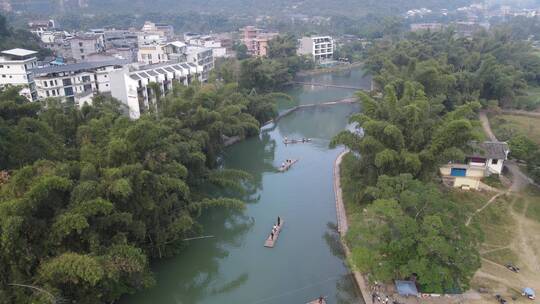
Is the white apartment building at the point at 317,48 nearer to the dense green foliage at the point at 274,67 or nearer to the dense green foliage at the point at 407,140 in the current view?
the dense green foliage at the point at 274,67

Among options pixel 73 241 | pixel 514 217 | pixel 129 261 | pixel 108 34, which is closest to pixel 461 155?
pixel 514 217

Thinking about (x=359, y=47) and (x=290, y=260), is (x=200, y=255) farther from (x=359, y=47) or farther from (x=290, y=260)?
(x=359, y=47)

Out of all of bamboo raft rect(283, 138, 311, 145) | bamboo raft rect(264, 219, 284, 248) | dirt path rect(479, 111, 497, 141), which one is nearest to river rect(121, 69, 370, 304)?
bamboo raft rect(264, 219, 284, 248)

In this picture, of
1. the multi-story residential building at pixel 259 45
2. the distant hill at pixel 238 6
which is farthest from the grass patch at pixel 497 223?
the distant hill at pixel 238 6

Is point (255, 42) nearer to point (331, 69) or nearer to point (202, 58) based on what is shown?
point (331, 69)

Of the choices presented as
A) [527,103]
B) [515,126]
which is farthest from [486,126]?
[527,103]

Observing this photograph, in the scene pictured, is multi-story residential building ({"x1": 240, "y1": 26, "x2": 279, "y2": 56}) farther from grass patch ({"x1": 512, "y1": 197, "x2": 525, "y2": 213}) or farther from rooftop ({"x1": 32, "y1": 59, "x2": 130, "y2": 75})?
grass patch ({"x1": 512, "y1": 197, "x2": 525, "y2": 213})

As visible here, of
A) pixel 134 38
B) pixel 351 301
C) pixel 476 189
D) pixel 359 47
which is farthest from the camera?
pixel 359 47
